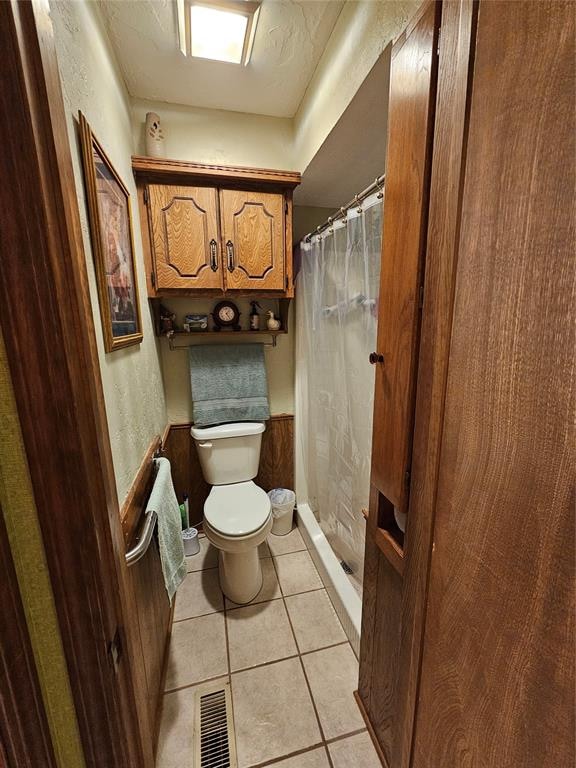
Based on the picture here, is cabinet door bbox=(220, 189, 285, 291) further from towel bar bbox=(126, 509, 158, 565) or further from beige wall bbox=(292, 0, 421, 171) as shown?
towel bar bbox=(126, 509, 158, 565)

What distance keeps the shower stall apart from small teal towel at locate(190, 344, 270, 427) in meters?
0.28

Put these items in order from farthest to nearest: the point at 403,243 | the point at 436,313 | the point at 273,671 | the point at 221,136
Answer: the point at 221,136, the point at 273,671, the point at 403,243, the point at 436,313

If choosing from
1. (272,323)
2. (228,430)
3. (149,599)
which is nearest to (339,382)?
(272,323)

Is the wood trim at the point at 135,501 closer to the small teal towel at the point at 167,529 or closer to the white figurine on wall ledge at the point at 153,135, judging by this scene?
the small teal towel at the point at 167,529

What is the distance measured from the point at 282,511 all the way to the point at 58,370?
1.90 m

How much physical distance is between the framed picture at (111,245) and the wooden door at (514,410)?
3.00 feet

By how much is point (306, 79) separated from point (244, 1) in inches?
18.2

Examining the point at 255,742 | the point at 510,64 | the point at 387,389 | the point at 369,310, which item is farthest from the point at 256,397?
the point at 510,64

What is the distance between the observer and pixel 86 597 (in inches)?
19.1

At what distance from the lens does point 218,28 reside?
1.17 metres

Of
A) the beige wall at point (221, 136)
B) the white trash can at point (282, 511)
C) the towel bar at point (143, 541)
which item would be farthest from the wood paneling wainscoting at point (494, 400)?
the white trash can at point (282, 511)

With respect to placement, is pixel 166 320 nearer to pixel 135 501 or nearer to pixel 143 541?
pixel 135 501

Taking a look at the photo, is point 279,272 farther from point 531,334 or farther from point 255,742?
point 255,742

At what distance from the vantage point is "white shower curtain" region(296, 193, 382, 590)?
1.22m
